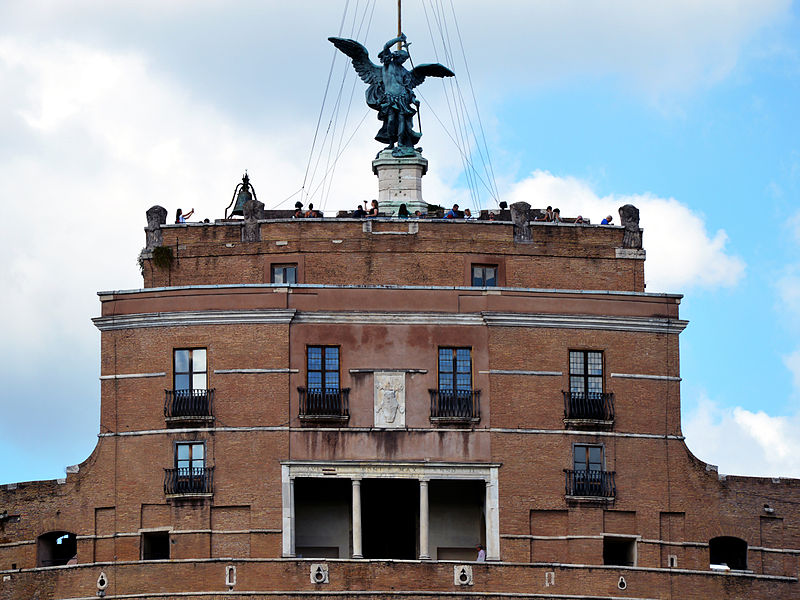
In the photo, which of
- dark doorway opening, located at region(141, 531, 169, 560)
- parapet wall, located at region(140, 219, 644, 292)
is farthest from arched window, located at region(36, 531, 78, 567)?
parapet wall, located at region(140, 219, 644, 292)

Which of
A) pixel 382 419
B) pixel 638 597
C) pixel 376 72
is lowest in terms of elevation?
pixel 638 597

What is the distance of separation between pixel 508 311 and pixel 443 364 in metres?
3.89

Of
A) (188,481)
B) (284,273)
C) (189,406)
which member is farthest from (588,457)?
(189,406)

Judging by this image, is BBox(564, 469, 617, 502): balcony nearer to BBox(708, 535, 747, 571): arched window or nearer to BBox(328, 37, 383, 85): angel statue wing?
BBox(708, 535, 747, 571): arched window

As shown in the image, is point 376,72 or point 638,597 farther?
point 376,72

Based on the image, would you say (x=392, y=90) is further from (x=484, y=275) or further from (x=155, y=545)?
(x=155, y=545)

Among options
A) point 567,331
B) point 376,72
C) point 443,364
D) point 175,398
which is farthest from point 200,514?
point 376,72

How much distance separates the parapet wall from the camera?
322ft

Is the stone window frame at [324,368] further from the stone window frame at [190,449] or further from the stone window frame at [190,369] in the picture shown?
the stone window frame at [190,449]

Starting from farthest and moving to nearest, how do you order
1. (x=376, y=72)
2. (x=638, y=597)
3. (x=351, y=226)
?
(x=376, y=72)
(x=351, y=226)
(x=638, y=597)

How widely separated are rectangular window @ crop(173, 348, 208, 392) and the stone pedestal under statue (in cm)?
1470

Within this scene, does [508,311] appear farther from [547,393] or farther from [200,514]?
[200,514]

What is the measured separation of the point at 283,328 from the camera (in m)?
94.2

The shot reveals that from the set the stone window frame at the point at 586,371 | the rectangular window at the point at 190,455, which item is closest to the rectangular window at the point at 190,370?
the rectangular window at the point at 190,455
